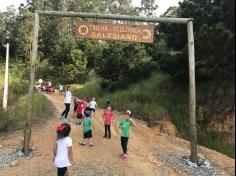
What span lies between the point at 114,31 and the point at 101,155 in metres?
4.22

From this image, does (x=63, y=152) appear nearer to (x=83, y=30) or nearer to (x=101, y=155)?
(x=101, y=155)

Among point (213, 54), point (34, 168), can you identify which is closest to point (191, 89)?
point (34, 168)

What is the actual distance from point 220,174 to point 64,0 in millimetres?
51422

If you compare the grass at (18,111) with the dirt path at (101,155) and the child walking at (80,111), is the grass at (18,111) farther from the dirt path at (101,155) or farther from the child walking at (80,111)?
the child walking at (80,111)

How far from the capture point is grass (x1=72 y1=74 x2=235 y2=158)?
2241cm

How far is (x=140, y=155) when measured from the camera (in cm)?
1480

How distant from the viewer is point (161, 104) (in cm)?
2538

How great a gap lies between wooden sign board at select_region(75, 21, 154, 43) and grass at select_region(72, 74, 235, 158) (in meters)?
8.75

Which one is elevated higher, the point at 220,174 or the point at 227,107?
the point at 227,107

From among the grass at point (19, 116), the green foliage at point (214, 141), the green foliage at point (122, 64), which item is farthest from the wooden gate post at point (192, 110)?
the green foliage at point (122, 64)

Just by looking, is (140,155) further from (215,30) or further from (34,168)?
(215,30)

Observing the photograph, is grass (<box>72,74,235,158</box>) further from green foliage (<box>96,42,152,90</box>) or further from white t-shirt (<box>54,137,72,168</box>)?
white t-shirt (<box>54,137,72,168</box>)

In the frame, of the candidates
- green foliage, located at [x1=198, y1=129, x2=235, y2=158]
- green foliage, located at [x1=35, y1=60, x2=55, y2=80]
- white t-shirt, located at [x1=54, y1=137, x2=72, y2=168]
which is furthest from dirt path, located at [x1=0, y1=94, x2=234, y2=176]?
green foliage, located at [x1=35, y1=60, x2=55, y2=80]

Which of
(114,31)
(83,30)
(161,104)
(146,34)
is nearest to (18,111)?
(161,104)
